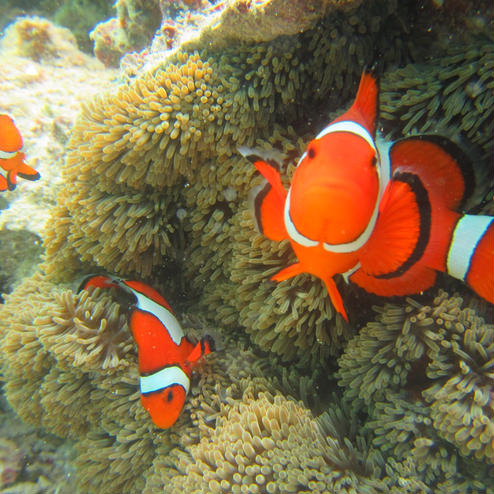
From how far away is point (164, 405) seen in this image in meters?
1.52

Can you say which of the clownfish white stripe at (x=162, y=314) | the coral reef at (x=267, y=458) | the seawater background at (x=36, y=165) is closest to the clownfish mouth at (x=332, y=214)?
the coral reef at (x=267, y=458)

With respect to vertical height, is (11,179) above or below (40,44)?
below

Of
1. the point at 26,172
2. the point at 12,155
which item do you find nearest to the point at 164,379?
the point at 26,172

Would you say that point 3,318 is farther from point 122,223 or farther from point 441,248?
point 441,248

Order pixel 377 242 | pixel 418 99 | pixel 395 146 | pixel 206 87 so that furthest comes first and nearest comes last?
pixel 206 87, pixel 418 99, pixel 395 146, pixel 377 242

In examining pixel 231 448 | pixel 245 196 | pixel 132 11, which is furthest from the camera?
pixel 132 11

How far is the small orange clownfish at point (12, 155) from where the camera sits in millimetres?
2494

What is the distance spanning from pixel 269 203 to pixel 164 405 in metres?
0.96

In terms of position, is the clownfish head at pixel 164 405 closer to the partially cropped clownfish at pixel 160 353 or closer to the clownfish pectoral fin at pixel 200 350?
the partially cropped clownfish at pixel 160 353

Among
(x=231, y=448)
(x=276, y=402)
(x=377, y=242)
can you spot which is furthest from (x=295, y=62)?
(x=231, y=448)

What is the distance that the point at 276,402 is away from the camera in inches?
56.2

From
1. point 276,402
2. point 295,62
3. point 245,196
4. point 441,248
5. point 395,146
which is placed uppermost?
point 295,62

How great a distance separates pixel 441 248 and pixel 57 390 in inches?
71.6

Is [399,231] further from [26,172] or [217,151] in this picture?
[26,172]
